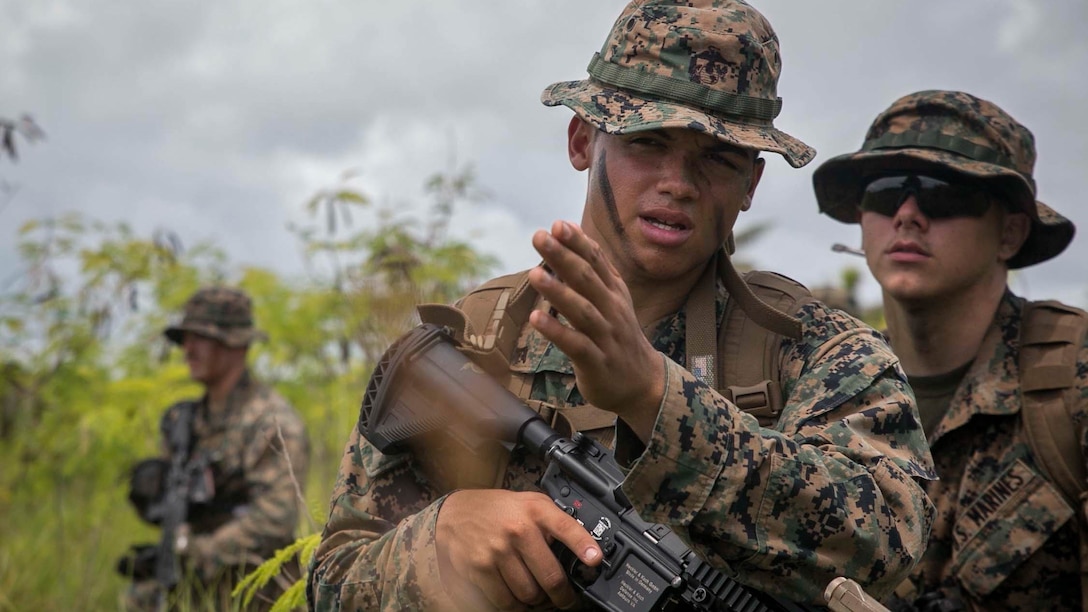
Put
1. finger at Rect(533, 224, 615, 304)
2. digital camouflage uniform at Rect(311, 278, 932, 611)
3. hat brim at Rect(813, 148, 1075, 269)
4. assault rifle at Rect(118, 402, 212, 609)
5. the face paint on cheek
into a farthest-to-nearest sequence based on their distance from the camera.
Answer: assault rifle at Rect(118, 402, 212, 609)
hat brim at Rect(813, 148, 1075, 269)
the face paint on cheek
digital camouflage uniform at Rect(311, 278, 932, 611)
finger at Rect(533, 224, 615, 304)

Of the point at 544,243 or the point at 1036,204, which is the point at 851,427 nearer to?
the point at 544,243

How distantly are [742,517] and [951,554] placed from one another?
1.77m

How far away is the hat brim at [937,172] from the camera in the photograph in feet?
11.1

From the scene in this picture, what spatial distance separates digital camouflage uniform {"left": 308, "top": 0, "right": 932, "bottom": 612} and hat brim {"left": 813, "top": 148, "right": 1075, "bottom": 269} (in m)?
1.28

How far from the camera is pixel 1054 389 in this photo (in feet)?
10.6

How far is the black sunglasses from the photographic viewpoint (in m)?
3.42

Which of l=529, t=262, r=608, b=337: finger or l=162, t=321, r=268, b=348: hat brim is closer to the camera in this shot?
l=529, t=262, r=608, b=337: finger

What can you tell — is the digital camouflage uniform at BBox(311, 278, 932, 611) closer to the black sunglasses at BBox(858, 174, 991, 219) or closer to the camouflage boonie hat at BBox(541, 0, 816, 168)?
the camouflage boonie hat at BBox(541, 0, 816, 168)

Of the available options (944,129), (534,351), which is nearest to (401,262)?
(944,129)

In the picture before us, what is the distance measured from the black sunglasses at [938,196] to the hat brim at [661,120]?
4.14ft

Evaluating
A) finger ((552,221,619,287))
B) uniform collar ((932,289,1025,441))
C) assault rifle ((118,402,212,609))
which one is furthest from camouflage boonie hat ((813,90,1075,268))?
assault rifle ((118,402,212,609))

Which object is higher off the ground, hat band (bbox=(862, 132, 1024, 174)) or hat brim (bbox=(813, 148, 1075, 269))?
hat band (bbox=(862, 132, 1024, 174))

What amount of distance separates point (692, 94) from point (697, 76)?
1.7 inches

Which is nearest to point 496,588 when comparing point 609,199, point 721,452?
point 721,452
